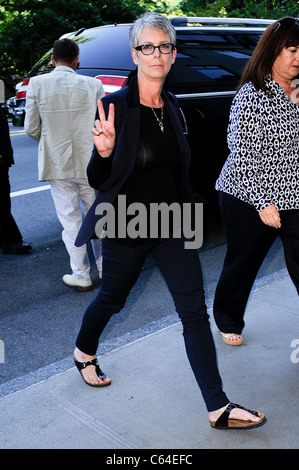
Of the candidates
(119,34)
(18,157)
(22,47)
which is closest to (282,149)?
(119,34)

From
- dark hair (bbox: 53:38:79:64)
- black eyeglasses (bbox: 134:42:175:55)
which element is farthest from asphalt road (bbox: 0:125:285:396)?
dark hair (bbox: 53:38:79:64)

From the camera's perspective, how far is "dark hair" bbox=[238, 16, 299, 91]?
333cm

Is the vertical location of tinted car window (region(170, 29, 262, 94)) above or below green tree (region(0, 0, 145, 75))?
above

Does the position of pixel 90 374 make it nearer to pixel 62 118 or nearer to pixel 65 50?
pixel 62 118

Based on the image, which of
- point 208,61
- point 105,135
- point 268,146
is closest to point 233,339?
Answer: point 268,146

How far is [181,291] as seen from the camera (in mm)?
3061

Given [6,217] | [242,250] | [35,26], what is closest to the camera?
[242,250]

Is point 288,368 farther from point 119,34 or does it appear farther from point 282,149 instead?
point 119,34

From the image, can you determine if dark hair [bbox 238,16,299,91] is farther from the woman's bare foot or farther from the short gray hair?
the woman's bare foot

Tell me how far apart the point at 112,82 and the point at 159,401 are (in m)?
3.40

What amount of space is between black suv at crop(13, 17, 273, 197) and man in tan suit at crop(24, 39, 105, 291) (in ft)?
2.39

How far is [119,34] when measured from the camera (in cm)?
630

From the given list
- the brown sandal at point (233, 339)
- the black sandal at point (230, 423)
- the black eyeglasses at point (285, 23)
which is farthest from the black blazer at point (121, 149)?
the brown sandal at point (233, 339)

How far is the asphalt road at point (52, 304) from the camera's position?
158 inches
